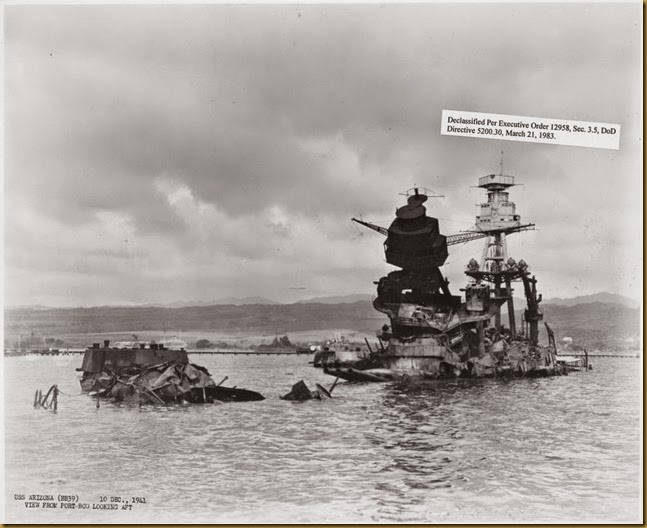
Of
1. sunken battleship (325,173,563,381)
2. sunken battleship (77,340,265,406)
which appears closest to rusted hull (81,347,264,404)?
sunken battleship (77,340,265,406)

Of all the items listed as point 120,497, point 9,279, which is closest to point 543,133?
point 120,497

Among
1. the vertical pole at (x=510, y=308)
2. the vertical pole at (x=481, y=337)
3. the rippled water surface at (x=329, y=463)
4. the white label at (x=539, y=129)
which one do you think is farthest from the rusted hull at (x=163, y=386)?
the vertical pole at (x=510, y=308)

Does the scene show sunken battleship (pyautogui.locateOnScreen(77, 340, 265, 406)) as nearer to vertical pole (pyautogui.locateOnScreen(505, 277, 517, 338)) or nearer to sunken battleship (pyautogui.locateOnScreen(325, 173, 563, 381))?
sunken battleship (pyautogui.locateOnScreen(325, 173, 563, 381))

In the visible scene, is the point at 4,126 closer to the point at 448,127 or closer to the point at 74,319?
the point at 448,127

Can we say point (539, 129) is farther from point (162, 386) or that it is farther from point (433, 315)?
point (433, 315)

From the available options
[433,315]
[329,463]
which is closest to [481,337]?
[433,315]
